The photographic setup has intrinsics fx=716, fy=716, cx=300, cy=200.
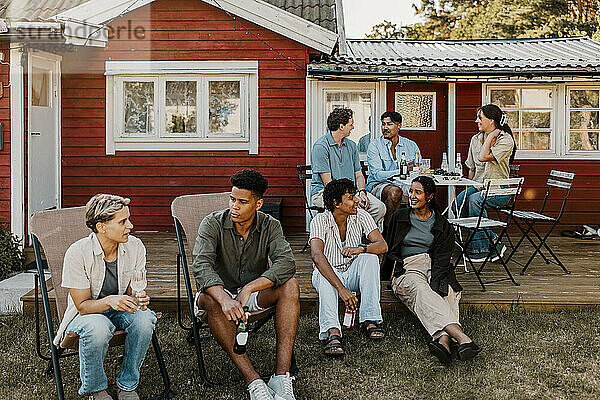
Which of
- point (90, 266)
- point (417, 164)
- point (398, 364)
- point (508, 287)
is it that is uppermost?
point (417, 164)

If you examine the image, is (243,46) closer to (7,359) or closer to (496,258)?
(496,258)

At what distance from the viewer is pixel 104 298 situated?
3646 mm

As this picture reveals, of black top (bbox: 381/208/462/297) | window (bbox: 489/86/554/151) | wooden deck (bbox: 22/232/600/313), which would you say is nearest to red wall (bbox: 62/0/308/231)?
wooden deck (bbox: 22/232/600/313)

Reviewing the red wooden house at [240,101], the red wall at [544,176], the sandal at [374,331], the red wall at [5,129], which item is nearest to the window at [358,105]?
the red wooden house at [240,101]

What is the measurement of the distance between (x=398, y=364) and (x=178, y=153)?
462 cm

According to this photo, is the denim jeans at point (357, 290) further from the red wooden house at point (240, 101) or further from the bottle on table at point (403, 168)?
the red wooden house at point (240, 101)

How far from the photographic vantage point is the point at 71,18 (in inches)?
298

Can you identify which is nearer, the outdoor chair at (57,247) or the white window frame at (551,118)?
the outdoor chair at (57,247)

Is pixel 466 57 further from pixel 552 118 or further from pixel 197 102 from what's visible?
pixel 197 102

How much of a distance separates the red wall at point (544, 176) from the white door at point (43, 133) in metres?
4.68

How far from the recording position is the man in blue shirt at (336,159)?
19.5 ft

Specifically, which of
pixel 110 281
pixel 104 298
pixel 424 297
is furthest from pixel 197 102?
pixel 104 298

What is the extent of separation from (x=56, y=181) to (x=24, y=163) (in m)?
1.00

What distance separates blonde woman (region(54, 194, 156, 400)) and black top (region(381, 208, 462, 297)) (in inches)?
74.3
